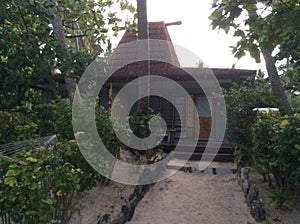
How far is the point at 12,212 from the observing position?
2863mm

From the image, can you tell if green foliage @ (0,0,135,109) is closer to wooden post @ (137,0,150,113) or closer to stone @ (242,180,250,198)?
wooden post @ (137,0,150,113)

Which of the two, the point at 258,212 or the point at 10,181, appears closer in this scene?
the point at 10,181

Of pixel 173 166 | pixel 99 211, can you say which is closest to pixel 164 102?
pixel 173 166

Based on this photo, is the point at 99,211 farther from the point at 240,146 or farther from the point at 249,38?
the point at 240,146

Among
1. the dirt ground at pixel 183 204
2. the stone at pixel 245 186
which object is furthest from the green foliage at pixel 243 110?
the stone at pixel 245 186

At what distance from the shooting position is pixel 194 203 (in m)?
5.62

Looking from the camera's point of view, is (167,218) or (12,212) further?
(167,218)

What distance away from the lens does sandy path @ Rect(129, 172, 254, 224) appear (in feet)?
16.0

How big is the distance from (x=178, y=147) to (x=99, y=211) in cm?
573

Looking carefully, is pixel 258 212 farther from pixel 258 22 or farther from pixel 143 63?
pixel 143 63

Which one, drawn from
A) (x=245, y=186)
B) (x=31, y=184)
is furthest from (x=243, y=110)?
(x=31, y=184)

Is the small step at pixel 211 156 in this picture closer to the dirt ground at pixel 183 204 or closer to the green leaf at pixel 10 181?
the dirt ground at pixel 183 204

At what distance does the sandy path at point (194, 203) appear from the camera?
16.0 feet

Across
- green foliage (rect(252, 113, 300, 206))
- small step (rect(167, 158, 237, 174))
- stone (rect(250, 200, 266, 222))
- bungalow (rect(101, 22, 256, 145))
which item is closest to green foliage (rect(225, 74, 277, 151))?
small step (rect(167, 158, 237, 174))
